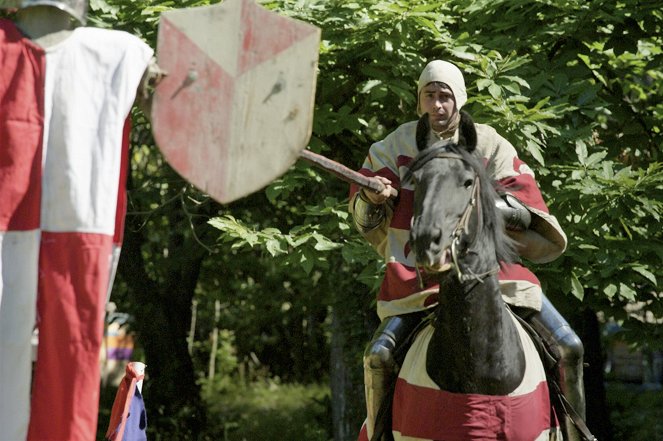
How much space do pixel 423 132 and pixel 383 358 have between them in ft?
3.40

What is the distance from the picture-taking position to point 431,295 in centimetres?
536

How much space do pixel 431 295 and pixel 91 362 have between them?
218 centimetres

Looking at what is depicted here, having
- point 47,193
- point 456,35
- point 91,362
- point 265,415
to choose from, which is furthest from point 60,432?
point 265,415

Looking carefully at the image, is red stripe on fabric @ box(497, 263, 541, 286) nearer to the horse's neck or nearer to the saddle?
the saddle

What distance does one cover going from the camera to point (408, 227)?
5434 millimetres

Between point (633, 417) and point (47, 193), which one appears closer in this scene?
point (47, 193)

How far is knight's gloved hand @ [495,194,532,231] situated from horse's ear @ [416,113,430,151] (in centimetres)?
Result: 42

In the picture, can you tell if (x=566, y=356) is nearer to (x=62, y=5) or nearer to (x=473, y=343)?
(x=473, y=343)

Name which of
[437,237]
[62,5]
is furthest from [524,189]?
[62,5]

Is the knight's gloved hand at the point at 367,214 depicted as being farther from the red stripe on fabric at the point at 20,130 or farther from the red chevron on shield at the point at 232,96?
the red stripe on fabric at the point at 20,130

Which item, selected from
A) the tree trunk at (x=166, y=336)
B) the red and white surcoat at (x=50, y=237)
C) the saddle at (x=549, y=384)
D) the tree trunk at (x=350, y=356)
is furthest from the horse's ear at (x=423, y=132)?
the tree trunk at (x=166, y=336)

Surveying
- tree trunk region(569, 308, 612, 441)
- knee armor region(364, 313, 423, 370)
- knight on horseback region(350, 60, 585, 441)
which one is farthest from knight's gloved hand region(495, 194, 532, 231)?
tree trunk region(569, 308, 612, 441)

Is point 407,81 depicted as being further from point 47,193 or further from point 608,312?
point 47,193

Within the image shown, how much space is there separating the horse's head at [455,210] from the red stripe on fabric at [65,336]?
1.35 m
